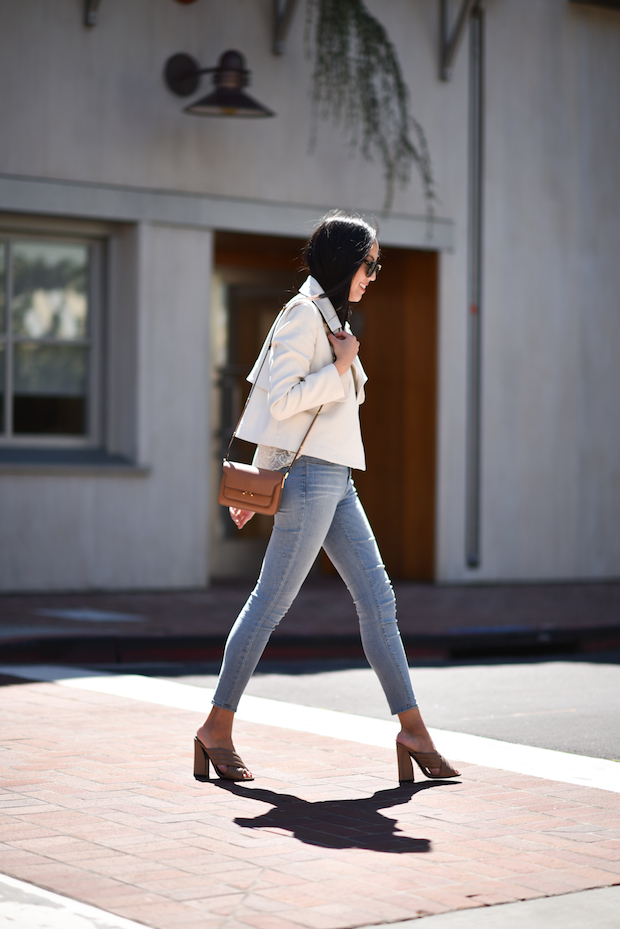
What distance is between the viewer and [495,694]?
7.36 m

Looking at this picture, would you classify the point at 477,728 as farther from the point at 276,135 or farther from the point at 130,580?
the point at 276,135

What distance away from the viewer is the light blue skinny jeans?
191 inches

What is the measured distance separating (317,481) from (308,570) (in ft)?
1.02

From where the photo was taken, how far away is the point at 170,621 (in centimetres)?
998

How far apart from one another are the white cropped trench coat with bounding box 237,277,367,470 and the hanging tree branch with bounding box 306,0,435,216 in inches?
323

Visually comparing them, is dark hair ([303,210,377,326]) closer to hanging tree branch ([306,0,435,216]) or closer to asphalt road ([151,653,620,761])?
asphalt road ([151,653,620,761])

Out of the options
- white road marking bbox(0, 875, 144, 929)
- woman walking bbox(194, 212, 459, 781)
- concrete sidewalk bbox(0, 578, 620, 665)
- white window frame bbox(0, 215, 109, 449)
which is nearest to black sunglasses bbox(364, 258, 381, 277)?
woman walking bbox(194, 212, 459, 781)

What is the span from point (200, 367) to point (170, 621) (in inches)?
123

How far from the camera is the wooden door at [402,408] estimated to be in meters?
13.8

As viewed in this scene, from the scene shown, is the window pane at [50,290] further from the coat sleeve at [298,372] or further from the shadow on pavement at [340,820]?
the shadow on pavement at [340,820]

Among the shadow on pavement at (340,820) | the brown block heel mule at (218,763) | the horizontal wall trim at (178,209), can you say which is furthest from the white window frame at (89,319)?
the shadow on pavement at (340,820)

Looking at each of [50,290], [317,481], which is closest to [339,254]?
[317,481]

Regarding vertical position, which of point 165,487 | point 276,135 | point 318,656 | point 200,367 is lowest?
point 318,656

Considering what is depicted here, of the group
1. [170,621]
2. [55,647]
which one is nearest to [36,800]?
[55,647]
